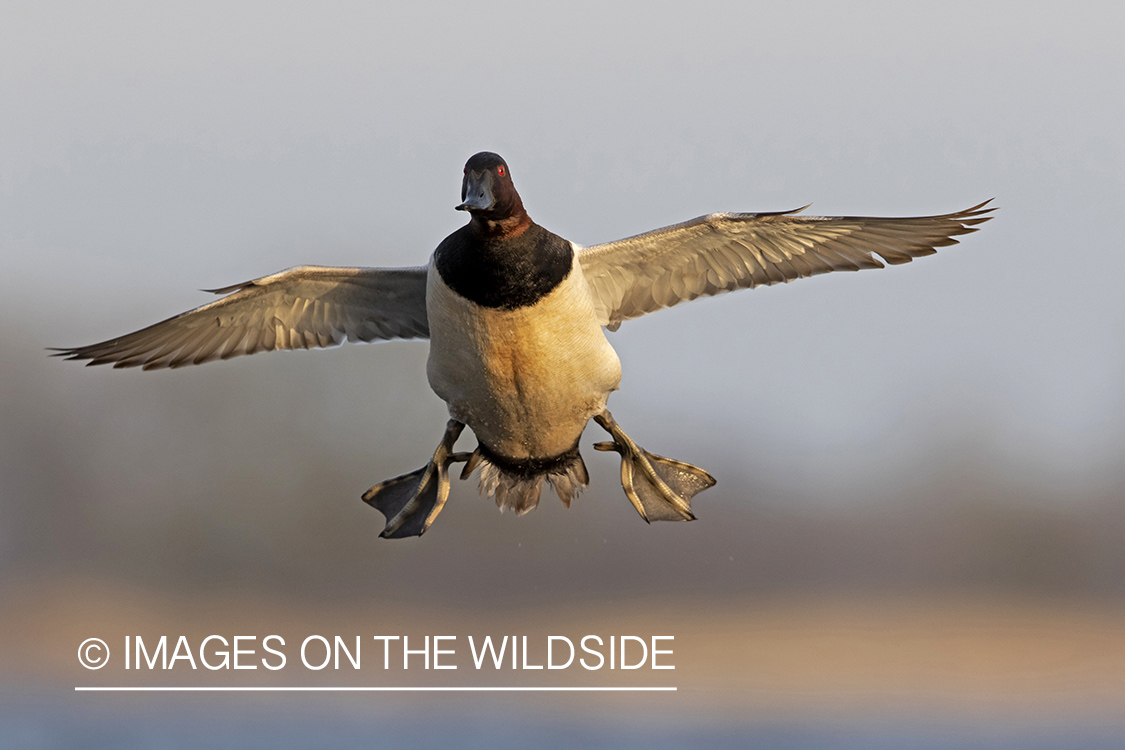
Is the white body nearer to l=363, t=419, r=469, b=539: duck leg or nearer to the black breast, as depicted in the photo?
the black breast

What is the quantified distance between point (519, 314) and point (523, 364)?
1.19 feet

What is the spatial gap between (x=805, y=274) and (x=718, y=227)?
2.79ft

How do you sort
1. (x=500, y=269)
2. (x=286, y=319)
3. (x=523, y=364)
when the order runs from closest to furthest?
(x=500, y=269) → (x=523, y=364) → (x=286, y=319)

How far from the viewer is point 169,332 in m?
7.19

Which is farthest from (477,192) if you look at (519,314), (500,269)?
(519,314)

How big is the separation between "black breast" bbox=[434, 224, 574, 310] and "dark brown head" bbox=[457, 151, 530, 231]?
0.12 m

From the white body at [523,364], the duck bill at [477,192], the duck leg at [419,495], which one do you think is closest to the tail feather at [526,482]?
the duck leg at [419,495]

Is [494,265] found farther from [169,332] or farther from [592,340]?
[169,332]

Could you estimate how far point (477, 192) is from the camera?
566cm

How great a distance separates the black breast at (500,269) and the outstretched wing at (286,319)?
3.29ft

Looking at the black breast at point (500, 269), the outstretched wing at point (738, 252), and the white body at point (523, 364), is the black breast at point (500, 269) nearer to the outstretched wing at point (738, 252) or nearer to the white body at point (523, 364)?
the white body at point (523, 364)

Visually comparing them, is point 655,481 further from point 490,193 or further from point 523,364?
point 490,193

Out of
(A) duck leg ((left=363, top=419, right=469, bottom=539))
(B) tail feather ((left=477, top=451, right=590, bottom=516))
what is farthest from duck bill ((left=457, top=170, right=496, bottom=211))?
(B) tail feather ((left=477, top=451, right=590, bottom=516))

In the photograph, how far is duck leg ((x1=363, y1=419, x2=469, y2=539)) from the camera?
7.25 metres
